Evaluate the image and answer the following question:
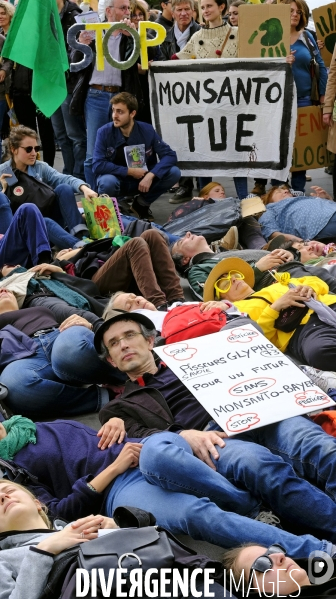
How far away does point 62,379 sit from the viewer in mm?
4633

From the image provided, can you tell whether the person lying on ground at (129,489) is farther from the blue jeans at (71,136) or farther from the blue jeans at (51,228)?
the blue jeans at (71,136)

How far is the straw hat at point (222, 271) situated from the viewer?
214 inches

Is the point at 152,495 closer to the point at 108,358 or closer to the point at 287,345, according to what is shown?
the point at 108,358

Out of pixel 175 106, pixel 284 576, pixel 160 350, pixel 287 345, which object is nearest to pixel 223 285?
pixel 287 345

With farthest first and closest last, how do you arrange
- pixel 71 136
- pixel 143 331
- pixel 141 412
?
pixel 71 136 < pixel 143 331 < pixel 141 412

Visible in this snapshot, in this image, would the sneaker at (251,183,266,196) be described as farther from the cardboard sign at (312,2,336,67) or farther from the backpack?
the backpack

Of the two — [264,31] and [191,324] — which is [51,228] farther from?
[264,31]

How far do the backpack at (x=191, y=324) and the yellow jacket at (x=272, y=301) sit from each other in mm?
290

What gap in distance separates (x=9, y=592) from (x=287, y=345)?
2525 millimetres

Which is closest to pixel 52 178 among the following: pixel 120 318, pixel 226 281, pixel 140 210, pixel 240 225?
pixel 140 210

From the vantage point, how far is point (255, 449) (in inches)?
137

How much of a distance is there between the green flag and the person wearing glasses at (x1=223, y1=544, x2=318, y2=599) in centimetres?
561

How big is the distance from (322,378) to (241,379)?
557 millimetres

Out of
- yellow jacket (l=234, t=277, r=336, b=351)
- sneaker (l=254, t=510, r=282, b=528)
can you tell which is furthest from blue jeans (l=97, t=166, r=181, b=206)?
sneaker (l=254, t=510, r=282, b=528)
